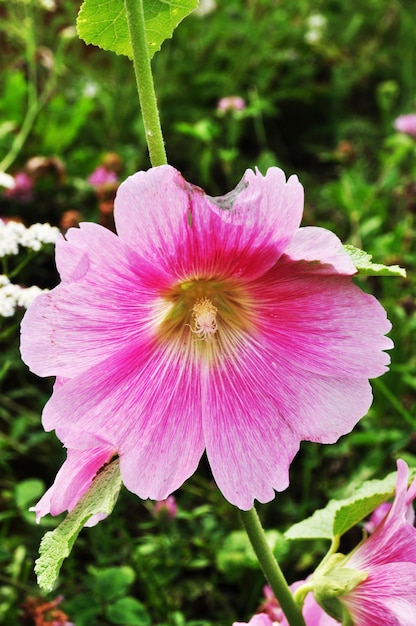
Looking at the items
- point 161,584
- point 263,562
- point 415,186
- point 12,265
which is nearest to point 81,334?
point 263,562

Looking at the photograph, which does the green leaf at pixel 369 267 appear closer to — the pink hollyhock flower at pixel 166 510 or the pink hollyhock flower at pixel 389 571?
the pink hollyhock flower at pixel 389 571

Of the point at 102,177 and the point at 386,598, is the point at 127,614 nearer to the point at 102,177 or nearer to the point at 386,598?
the point at 386,598

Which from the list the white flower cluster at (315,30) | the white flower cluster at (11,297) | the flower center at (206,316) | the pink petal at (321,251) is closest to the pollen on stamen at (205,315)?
the flower center at (206,316)

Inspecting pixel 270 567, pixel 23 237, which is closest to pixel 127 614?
pixel 270 567

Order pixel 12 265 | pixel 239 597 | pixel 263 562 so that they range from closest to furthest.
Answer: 1. pixel 263 562
2. pixel 239 597
3. pixel 12 265

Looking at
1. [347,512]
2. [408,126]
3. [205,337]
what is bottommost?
[347,512]

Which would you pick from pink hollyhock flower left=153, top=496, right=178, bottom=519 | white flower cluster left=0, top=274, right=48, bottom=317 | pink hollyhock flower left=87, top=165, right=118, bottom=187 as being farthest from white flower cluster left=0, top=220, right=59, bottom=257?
pink hollyhock flower left=87, top=165, right=118, bottom=187

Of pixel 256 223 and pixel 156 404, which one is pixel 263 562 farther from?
pixel 256 223
